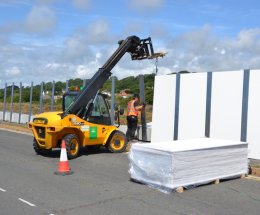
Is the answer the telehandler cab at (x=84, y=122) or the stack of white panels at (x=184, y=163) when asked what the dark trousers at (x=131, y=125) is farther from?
the stack of white panels at (x=184, y=163)

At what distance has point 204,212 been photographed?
504 cm

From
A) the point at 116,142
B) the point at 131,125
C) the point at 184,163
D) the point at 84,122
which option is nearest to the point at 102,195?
the point at 184,163

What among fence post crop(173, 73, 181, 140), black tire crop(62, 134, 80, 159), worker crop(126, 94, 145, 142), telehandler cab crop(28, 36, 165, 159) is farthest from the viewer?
worker crop(126, 94, 145, 142)

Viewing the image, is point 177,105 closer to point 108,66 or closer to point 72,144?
point 108,66

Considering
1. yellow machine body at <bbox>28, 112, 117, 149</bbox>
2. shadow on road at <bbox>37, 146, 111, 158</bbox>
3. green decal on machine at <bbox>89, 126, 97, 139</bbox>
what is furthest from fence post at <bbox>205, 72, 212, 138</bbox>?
green decal on machine at <bbox>89, 126, 97, 139</bbox>

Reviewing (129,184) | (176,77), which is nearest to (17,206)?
(129,184)

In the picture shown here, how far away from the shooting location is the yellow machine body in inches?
366

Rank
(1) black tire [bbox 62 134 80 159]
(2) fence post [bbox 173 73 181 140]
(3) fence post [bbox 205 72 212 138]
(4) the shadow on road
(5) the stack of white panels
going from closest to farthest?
(5) the stack of white panels, (1) black tire [bbox 62 134 80 159], (4) the shadow on road, (3) fence post [bbox 205 72 212 138], (2) fence post [bbox 173 73 181 140]

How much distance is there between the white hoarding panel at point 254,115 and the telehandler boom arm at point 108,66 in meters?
3.61

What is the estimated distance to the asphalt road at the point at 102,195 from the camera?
510 centimetres

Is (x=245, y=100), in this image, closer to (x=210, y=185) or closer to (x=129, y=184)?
(x=210, y=185)

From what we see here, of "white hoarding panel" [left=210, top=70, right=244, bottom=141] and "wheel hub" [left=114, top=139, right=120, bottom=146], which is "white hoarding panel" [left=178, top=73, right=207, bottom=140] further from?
"wheel hub" [left=114, top=139, right=120, bottom=146]

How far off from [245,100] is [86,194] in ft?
19.4

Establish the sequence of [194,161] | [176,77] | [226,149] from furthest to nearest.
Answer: [176,77], [226,149], [194,161]
